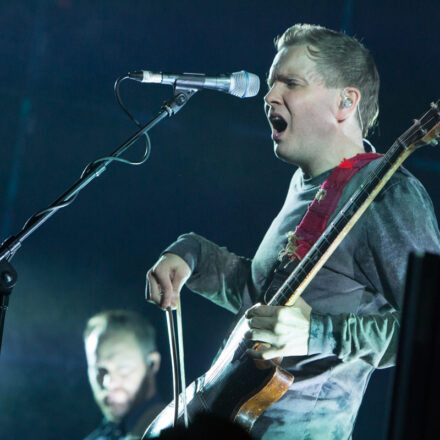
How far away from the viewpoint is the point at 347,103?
6.68 ft

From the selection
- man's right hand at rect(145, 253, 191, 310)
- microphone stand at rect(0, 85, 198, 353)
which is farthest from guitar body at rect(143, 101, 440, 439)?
microphone stand at rect(0, 85, 198, 353)

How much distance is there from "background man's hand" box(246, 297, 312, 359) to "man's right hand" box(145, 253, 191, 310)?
0.36 meters

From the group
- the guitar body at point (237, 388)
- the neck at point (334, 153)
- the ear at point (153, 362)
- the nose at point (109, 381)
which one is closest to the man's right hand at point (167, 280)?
the guitar body at point (237, 388)

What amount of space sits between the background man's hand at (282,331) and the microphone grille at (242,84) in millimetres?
727

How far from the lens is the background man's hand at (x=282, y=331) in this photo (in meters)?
1.62

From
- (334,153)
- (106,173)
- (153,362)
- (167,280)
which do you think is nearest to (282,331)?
(167,280)

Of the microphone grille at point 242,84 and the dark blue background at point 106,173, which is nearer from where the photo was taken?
the microphone grille at point 242,84

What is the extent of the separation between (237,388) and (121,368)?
1.34 m

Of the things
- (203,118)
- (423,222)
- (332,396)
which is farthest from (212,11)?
(332,396)

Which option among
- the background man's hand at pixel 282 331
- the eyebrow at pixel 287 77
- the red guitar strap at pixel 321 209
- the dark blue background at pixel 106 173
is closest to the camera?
the background man's hand at pixel 282 331

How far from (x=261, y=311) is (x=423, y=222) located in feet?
1.65

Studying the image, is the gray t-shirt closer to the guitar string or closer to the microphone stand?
the guitar string

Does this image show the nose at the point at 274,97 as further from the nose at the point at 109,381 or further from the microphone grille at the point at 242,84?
the nose at the point at 109,381

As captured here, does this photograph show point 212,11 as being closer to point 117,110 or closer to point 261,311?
point 117,110
